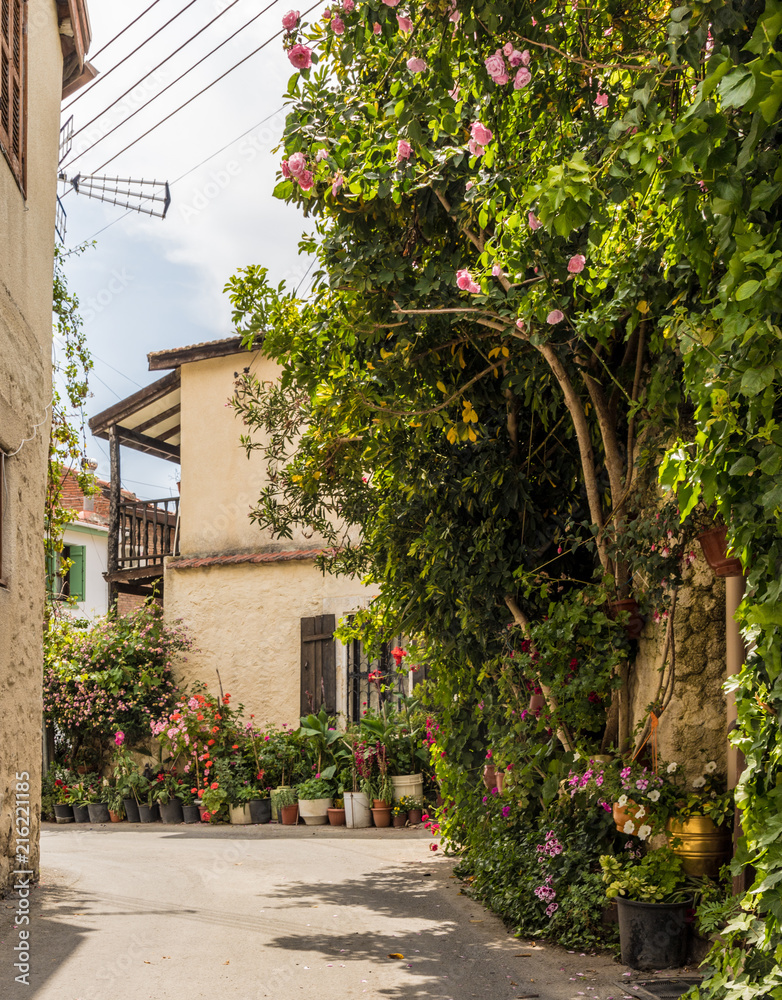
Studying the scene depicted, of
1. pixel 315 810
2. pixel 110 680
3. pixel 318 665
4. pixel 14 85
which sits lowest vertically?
pixel 315 810

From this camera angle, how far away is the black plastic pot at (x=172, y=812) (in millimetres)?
10852

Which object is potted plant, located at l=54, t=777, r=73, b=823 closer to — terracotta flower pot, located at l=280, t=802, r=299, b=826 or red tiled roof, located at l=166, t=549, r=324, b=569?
terracotta flower pot, located at l=280, t=802, r=299, b=826

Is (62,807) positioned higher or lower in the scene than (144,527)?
lower

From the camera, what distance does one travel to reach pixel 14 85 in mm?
6199

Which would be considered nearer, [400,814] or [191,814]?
[400,814]

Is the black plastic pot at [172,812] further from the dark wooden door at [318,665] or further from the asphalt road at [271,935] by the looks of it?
the asphalt road at [271,935]

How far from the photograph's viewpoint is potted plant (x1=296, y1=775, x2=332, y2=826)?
1021cm

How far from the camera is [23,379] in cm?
601

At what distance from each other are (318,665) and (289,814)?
208 cm

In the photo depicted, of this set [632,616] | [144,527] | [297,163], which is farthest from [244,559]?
[297,163]

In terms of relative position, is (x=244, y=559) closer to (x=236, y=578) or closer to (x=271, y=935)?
(x=236, y=578)

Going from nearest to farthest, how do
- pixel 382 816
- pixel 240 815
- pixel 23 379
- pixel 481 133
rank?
pixel 481 133 < pixel 23 379 < pixel 382 816 < pixel 240 815

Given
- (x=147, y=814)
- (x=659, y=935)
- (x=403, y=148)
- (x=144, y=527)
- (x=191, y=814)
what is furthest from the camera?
(x=144, y=527)

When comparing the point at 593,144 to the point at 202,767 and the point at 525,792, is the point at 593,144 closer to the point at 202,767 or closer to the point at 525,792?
the point at 525,792
